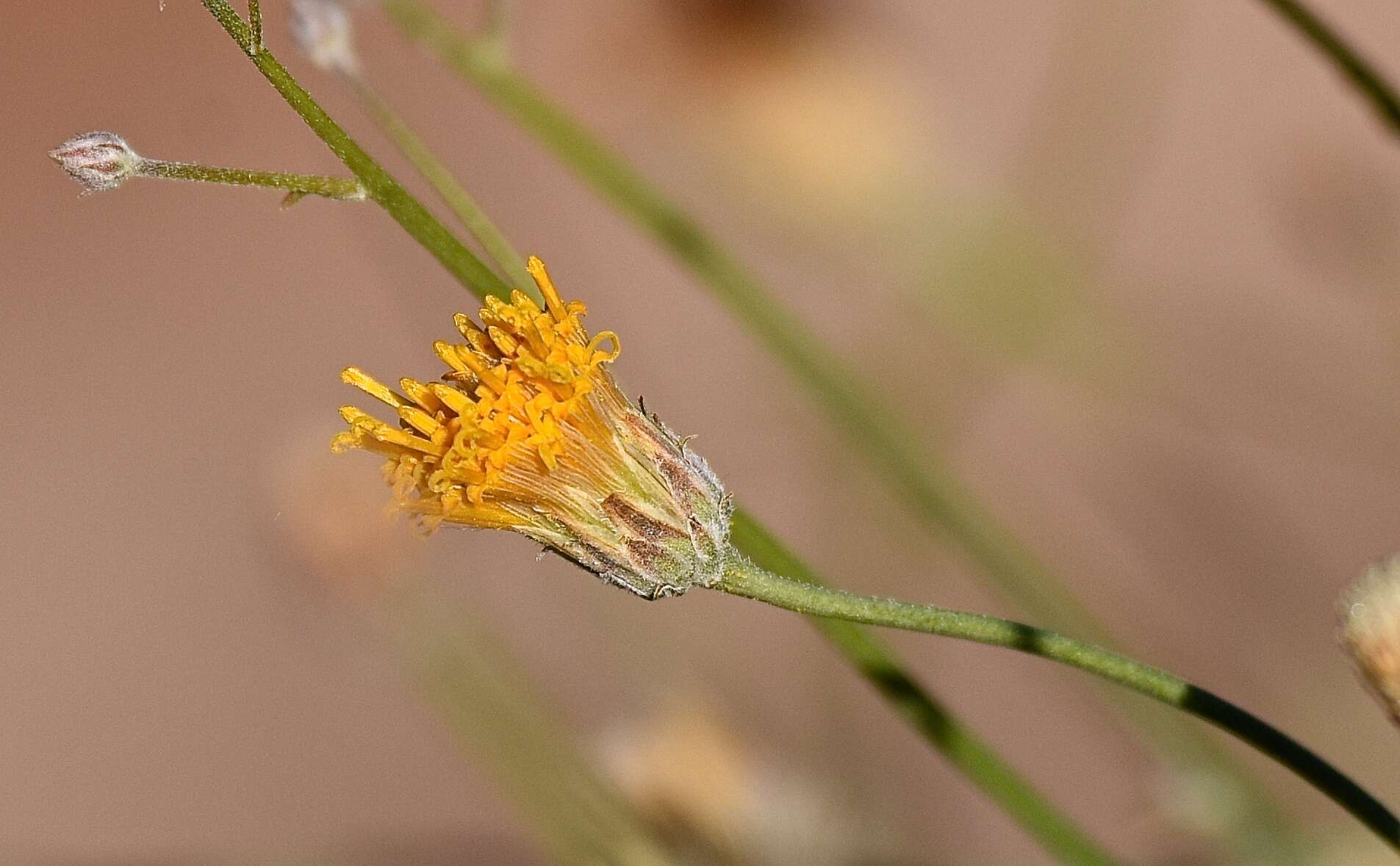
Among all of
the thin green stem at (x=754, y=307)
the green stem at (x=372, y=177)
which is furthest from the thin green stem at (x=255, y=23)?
the thin green stem at (x=754, y=307)

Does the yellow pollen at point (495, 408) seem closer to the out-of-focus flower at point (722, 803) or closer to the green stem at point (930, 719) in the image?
the green stem at point (930, 719)

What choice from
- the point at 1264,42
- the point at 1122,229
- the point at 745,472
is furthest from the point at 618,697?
the point at 1264,42

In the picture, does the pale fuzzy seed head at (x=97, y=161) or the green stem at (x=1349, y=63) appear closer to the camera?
the pale fuzzy seed head at (x=97, y=161)

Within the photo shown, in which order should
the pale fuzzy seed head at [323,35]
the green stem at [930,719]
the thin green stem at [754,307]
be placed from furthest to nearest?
the thin green stem at [754,307] < the pale fuzzy seed head at [323,35] < the green stem at [930,719]

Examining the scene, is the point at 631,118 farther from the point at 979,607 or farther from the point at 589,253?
the point at 979,607

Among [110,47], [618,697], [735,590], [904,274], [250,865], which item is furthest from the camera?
[110,47]

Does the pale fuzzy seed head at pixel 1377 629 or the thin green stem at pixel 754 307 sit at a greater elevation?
the thin green stem at pixel 754 307
